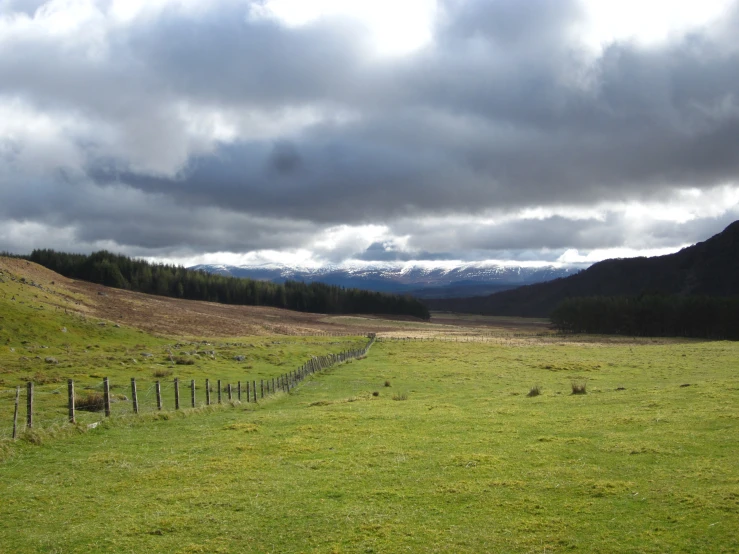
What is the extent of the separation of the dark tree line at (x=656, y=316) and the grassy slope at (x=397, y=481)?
124895 mm

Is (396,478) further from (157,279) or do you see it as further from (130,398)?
(157,279)

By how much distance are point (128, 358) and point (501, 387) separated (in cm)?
3146

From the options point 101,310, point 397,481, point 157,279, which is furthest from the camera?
point 157,279

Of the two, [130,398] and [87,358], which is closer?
[130,398]

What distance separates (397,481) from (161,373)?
1265 inches

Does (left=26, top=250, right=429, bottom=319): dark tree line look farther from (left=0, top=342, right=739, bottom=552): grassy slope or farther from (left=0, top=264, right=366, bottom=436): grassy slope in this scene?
(left=0, top=342, right=739, bottom=552): grassy slope

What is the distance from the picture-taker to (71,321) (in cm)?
6881

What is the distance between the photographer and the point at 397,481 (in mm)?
14555

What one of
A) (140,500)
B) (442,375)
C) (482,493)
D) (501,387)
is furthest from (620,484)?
(442,375)

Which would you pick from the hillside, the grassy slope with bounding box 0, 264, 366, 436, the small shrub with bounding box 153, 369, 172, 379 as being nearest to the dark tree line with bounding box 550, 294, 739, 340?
the hillside

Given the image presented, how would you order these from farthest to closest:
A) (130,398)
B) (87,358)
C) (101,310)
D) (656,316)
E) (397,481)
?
(656,316)
(101,310)
(87,358)
(130,398)
(397,481)

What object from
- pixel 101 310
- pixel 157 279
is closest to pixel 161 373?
pixel 101 310

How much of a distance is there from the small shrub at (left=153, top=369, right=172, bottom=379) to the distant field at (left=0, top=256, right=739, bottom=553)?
1217 centimetres

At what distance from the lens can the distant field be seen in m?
11.0
